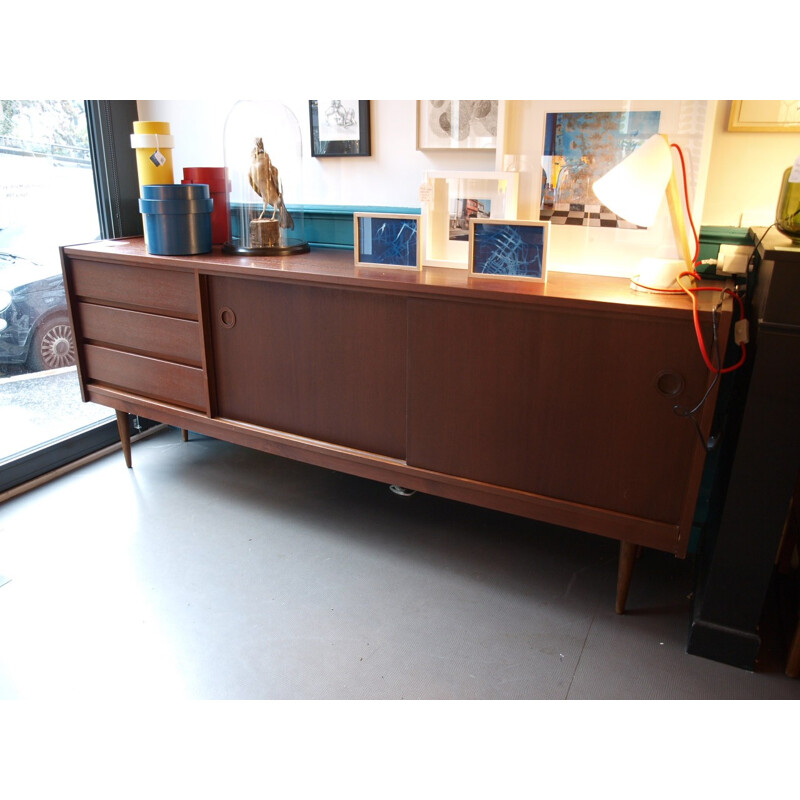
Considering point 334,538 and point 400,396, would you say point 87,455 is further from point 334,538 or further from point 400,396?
point 400,396

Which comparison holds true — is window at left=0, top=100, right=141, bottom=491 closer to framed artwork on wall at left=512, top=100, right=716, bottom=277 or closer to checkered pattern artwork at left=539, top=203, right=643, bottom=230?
framed artwork on wall at left=512, top=100, right=716, bottom=277

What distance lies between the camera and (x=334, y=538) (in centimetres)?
203

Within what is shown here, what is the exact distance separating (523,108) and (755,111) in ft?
1.82

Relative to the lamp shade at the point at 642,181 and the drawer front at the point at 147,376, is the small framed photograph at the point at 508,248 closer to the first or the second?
the lamp shade at the point at 642,181

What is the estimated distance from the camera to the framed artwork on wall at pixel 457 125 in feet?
5.94

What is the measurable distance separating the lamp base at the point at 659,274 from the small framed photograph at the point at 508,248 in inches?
9.0

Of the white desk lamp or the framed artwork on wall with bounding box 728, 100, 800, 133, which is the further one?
the framed artwork on wall with bounding box 728, 100, 800, 133

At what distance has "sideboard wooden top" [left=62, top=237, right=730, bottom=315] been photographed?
140 cm

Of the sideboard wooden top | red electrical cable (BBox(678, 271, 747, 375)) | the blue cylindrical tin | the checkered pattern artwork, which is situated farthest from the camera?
the blue cylindrical tin

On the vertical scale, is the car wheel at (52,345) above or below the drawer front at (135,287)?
below

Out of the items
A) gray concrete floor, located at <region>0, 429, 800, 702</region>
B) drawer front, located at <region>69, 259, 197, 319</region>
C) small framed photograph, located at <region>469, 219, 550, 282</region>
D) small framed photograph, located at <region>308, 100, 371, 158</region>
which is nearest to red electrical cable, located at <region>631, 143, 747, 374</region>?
small framed photograph, located at <region>469, 219, 550, 282</region>

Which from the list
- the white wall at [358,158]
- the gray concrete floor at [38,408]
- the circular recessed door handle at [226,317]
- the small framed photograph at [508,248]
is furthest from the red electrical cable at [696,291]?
the gray concrete floor at [38,408]

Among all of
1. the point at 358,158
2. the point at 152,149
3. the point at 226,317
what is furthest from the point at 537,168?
the point at 152,149
